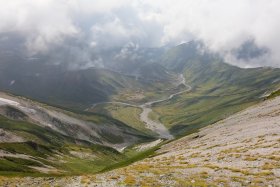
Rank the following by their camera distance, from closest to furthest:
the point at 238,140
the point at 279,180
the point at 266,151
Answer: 1. the point at 279,180
2. the point at 266,151
3. the point at 238,140

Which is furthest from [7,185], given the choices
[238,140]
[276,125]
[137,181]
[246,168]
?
[276,125]

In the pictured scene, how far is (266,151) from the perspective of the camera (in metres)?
54.9

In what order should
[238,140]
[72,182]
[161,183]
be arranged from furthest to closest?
[238,140], [72,182], [161,183]

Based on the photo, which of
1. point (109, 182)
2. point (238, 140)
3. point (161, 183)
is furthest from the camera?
point (238, 140)

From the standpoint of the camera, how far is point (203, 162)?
184 ft

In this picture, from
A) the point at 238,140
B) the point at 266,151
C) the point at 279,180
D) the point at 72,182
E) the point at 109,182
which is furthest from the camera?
the point at 238,140

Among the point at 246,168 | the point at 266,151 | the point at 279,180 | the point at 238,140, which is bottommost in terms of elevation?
the point at 279,180

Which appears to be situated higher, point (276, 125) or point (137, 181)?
point (276, 125)

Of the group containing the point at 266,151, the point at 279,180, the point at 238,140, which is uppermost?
the point at 238,140

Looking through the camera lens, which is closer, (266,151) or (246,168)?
(246,168)

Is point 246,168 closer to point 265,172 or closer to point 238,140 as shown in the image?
point 265,172

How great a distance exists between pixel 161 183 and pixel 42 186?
1530cm

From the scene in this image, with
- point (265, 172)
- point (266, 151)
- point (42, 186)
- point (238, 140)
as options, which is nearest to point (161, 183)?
point (265, 172)

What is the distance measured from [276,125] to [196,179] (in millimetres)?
45802
